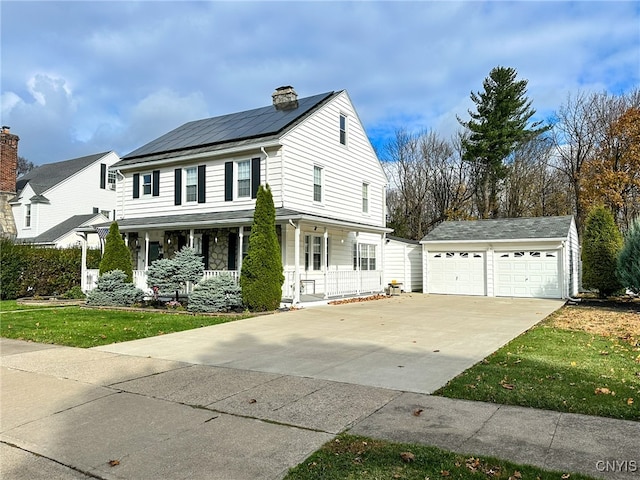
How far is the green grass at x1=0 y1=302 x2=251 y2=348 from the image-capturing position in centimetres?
960

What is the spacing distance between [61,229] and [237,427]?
2873 cm

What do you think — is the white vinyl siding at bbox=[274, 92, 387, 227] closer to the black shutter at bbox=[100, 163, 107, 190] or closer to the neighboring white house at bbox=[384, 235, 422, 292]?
the neighboring white house at bbox=[384, 235, 422, 292]

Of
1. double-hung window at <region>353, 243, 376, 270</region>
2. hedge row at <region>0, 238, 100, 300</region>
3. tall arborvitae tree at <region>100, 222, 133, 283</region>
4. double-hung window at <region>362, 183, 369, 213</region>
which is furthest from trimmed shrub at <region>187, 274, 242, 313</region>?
hedge row at <region>0, 238, 100, 300</region>

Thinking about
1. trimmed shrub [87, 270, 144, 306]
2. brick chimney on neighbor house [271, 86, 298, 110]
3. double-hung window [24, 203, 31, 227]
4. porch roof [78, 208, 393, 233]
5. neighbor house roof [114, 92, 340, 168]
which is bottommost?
trimmed shrub [87, 270, 144, 306]

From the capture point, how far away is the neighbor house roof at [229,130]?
17.5m

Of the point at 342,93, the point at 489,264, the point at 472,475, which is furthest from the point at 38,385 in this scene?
the point at 489,264

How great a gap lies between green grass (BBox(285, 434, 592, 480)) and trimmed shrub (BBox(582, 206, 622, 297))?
1843 centimetres

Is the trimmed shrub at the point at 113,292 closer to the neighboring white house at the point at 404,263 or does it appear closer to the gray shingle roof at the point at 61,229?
the neighboring white house at the point at 404,263

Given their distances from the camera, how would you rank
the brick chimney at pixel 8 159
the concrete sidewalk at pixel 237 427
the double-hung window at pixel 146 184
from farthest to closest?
1. the brick chimney at pixel 8 159
2. the double-hung window at pixel 146 184
3. the concrete sidewalk at pixel 237 427

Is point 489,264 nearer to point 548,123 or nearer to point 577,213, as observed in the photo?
point 577,213

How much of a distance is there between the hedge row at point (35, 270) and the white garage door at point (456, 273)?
53.4 feet

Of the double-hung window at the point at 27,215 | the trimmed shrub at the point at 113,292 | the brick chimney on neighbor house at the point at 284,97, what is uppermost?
the brick chimney on neighbor house at the point at 284,97

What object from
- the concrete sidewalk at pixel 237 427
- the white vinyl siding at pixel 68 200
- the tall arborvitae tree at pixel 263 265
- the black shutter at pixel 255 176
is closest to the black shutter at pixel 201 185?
the black shutter at pixel 255 176

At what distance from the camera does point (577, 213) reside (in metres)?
30.8
